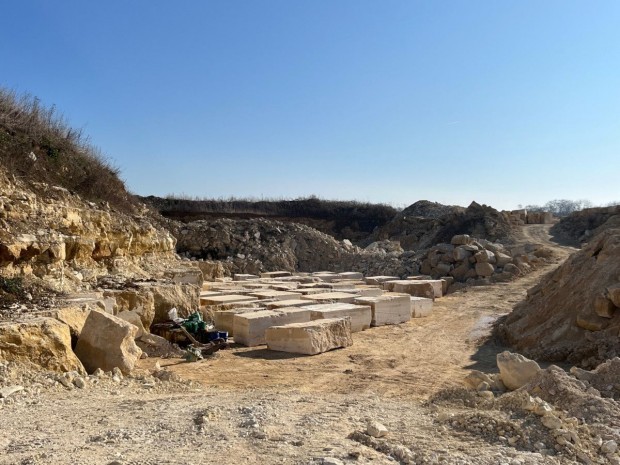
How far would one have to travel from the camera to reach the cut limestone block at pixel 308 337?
801 centimetres

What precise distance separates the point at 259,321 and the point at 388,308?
10.3 feet

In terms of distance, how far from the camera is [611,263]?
27.7 ft

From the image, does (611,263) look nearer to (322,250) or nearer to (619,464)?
(619,464)

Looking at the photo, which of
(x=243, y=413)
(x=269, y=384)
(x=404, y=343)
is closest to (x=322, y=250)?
(x=404, y=343)

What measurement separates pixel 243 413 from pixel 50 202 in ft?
20.1

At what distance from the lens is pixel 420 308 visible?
12180mm

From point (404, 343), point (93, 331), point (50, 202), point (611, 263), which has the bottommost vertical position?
point (404, 343)

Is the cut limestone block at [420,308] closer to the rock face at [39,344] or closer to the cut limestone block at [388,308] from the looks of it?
the cut limestone block at [388,308]

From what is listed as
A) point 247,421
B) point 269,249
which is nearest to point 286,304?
point 247,421

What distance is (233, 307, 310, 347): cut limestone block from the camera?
28.5 ft

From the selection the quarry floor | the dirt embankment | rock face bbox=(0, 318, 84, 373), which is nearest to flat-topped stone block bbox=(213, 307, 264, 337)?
the quarry floor

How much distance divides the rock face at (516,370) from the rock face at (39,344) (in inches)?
168

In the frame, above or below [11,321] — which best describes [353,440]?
below

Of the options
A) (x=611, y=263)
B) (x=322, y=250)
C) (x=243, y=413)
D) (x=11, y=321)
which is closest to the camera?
(x=243, y=413)
